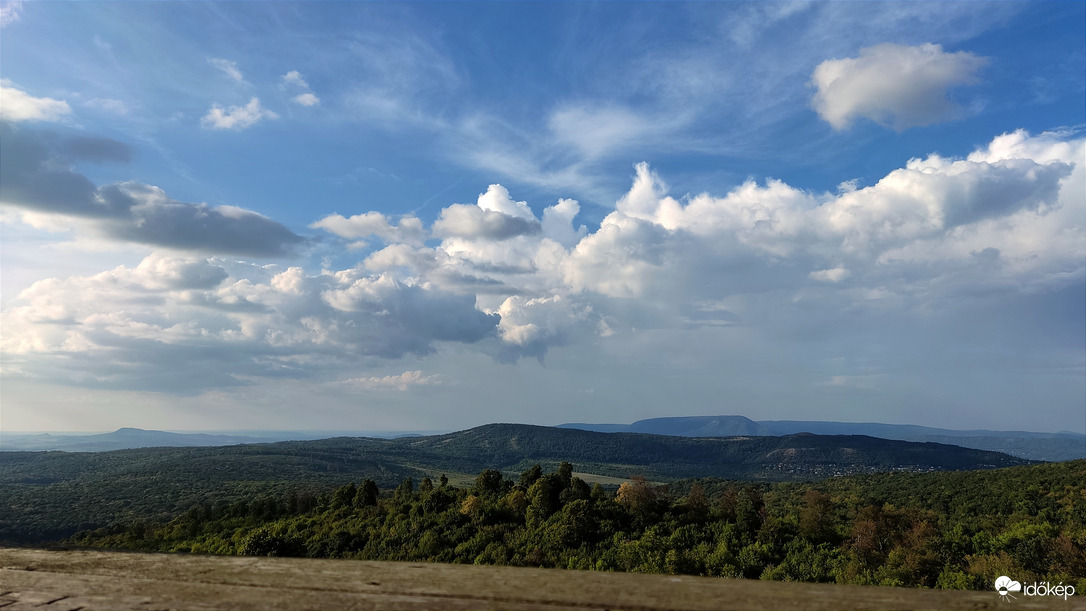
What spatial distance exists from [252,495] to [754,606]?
19104 cm

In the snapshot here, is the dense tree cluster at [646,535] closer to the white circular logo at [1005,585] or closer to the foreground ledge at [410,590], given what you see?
the foreground ledge at [410,590]

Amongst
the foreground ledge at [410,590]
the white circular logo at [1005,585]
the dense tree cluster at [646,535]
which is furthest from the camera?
the dense tree cluster at [646,535]

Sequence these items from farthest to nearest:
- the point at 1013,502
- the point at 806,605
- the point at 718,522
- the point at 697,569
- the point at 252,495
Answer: the point at 252,495 → the point at 1013,502 → the point at 718,522 → the point at 697,569 → the point at 806,605

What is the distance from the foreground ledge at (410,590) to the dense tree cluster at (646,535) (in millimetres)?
17796

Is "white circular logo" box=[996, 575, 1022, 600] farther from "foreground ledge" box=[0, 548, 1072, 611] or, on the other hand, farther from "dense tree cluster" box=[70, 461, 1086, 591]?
"dense tree cluster" box=[70, 461, 1086, 591]

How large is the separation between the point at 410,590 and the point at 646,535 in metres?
42.8

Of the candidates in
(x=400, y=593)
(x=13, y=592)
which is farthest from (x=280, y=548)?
(x=400, y=593)

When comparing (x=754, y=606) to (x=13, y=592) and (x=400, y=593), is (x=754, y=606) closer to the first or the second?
(x=400, y=593)

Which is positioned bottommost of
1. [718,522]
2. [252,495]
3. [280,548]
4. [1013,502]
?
[252,495]

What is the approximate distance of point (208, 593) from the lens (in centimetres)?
481

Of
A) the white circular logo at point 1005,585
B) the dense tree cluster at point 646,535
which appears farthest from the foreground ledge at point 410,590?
the dense tree cluster at point 646,535

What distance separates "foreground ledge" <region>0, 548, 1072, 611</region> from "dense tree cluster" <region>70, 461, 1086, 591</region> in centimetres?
1780

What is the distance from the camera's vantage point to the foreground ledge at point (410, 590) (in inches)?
170

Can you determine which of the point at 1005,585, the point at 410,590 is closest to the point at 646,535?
the point at 1005,585
